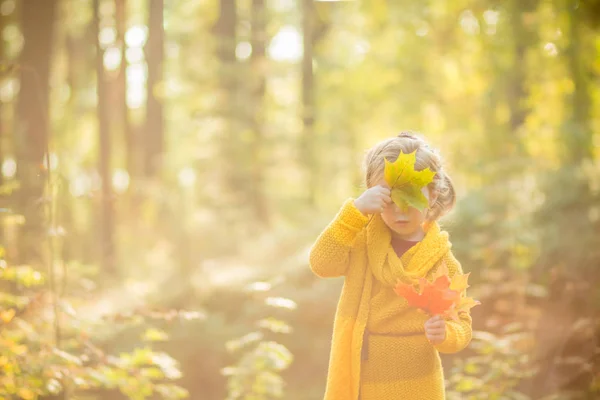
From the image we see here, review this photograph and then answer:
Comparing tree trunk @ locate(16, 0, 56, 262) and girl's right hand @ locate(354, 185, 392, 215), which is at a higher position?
tree trunk @ locate(16, 0, 56, 262)

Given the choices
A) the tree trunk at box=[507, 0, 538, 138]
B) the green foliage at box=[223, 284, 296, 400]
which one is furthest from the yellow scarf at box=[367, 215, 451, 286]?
the tree trunk at box=[507, 0, 538, 138]

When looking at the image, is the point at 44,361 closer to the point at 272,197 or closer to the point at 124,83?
the point at 272,197

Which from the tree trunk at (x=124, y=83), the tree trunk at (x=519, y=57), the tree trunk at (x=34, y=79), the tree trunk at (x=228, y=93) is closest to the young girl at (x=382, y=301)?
the tree trunk at (x=34, y=79)

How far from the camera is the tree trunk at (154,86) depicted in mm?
14250

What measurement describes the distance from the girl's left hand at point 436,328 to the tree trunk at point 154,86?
12.3m

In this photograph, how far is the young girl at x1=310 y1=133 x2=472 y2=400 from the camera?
2.33 m

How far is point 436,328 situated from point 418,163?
620 mm

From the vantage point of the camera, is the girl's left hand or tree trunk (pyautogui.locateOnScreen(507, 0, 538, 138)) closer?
the girl's left hand

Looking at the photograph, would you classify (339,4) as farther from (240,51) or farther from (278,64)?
(278,64)

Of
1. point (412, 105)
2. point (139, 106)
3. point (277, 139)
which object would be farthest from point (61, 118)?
point (412, 105)

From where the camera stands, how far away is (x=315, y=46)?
1611cm

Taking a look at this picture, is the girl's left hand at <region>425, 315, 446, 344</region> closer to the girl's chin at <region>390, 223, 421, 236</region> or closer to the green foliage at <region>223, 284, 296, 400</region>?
the girl's chin at <region>390, 223, 421, 236</region>

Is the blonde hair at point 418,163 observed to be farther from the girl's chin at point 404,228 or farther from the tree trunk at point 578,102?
the tree trunk at point 578,102

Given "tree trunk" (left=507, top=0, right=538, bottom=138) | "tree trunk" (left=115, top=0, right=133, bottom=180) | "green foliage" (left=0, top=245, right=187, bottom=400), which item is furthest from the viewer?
"tree trunk" (left=115, top=0, right=133, bottom=180)
